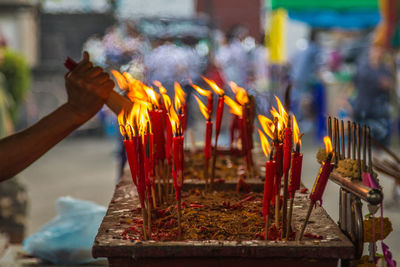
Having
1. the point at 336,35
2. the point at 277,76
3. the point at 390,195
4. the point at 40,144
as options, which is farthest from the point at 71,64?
the point at 336,35

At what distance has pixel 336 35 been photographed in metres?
12.8

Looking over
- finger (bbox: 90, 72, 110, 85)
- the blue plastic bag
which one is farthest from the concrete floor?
finger (bbox: 90, 72, 110, 85)

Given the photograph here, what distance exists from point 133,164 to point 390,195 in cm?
467

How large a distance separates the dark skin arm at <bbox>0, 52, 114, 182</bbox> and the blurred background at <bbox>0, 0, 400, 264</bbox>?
1630 millimetres

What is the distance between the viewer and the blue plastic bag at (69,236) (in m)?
2.64

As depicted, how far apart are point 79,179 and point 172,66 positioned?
222 centimetres

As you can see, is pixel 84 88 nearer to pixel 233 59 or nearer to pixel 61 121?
pixel 61 121

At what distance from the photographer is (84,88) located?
5.99ft

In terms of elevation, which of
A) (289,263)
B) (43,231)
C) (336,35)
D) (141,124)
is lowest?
(43,231)

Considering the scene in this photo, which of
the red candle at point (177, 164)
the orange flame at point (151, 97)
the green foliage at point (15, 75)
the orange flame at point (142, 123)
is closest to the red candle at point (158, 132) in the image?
the orange flame at point (151, 97)

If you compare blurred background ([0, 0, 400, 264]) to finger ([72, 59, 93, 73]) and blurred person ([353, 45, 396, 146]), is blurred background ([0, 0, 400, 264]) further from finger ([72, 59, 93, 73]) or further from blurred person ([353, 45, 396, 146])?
finger ([72, 59, 93, 73])

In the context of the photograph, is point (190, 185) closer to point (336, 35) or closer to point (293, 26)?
point (336, 35)

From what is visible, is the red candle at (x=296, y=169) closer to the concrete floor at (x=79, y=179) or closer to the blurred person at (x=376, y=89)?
the concrete floor at (x=79, y=179)

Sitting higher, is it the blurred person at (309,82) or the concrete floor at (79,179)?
the blurred person at (309,82)
